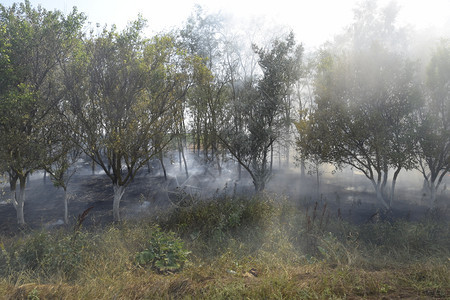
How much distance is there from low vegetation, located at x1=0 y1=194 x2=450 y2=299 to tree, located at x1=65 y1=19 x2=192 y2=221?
324cm

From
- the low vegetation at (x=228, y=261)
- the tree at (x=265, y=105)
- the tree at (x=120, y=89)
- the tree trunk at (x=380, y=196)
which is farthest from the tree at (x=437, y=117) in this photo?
the tree at (x=120, y=89)

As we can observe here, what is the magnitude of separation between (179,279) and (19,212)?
32.3 ft

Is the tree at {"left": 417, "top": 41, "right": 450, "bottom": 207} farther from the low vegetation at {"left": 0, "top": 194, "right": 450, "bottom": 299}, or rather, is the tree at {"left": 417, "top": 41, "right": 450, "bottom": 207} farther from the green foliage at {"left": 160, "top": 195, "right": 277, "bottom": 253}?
the green foliage at {"left": 160, "top": 195, "right": 277, "bottom": 253}

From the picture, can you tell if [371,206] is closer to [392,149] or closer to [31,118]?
[392,149]

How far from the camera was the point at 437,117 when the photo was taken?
10.9 meters

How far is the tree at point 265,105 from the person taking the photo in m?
13.2

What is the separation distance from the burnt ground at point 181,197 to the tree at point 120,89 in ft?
8.28

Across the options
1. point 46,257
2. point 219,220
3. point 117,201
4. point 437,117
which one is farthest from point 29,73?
point 437,117

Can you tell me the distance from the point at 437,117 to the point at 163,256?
10831 mm

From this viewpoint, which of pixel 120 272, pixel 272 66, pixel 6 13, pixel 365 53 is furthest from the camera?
pixel 272 66

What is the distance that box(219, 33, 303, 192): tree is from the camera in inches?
520

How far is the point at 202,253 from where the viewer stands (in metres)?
6.27

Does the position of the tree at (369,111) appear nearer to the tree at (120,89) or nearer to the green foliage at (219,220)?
the green foliage at (219,220)

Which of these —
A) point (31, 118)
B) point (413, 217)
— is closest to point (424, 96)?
point (413, 217)
